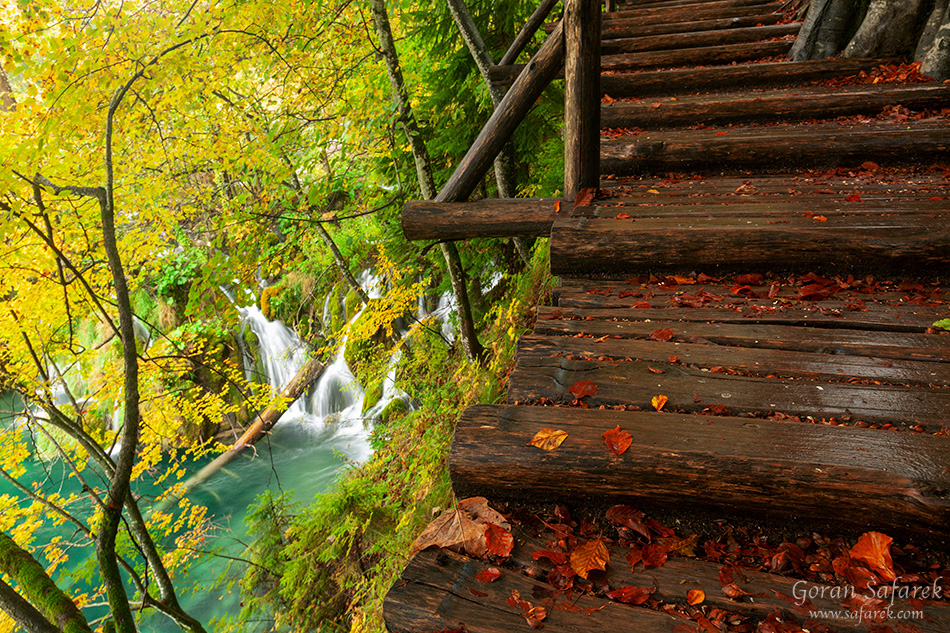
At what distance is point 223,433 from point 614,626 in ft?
42.2

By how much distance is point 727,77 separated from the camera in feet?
14.8

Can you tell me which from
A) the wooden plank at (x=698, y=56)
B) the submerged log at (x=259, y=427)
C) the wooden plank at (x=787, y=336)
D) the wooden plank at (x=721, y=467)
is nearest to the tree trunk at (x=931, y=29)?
the wooden plank at (x=698, y=56)

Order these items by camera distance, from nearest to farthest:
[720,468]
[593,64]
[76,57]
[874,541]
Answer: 1. [874,541]
2. [720,468]
3. [593,64]
4. [76,57]

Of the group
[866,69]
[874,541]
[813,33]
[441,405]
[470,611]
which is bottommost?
[441,405]

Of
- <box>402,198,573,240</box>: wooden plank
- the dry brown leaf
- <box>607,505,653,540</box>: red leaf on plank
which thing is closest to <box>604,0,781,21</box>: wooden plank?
<box>402,198,573,240</box>: wooden plank

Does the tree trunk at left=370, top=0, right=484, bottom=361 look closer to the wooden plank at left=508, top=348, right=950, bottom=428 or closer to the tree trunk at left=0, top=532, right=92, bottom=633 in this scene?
the wooden plank at left=508, top=348, right=950, bottom=428

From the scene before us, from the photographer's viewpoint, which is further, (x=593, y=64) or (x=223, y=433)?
(x=223, y=433)

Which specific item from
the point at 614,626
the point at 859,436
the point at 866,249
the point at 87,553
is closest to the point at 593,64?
the point at 866,249

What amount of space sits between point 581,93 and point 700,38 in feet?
11.5

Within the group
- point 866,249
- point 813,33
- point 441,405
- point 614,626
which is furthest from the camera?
point 441,405

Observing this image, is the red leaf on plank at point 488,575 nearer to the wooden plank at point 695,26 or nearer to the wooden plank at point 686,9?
the wooden plank at point 695,26

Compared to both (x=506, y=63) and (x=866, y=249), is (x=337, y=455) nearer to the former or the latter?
(x=506, y=63)

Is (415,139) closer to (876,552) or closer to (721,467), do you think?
(721,467)

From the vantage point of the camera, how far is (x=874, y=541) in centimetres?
133
